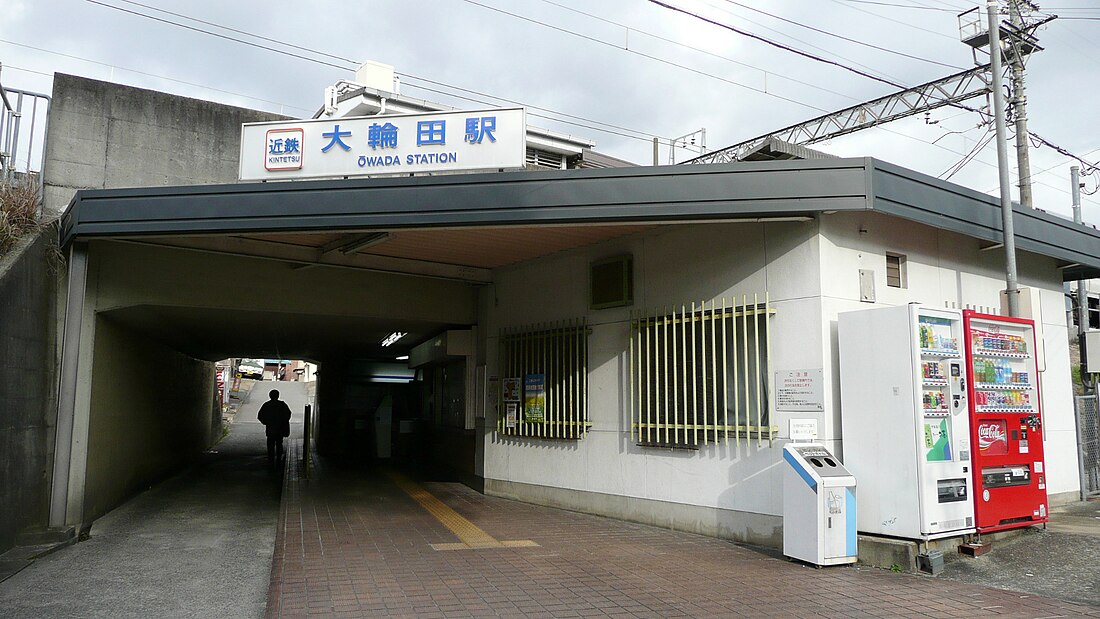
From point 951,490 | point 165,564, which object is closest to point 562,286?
point 951,490

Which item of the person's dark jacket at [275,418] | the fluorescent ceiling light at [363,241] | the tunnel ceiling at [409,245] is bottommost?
the person's dark jacket at [275,418]

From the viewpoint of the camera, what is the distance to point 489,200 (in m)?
7.17

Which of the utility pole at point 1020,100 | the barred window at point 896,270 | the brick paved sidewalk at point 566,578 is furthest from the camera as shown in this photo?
the utility pole at point 1020,100

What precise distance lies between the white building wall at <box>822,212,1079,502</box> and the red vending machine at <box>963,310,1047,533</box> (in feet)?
3.28

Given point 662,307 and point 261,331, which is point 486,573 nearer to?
point 662,307

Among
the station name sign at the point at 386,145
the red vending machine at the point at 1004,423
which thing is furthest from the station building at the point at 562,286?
the red vending machine at the point at 1004,423

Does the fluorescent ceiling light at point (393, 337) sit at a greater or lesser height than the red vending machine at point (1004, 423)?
greater

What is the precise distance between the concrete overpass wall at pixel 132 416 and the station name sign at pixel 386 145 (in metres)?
2.83

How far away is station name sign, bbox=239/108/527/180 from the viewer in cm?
809

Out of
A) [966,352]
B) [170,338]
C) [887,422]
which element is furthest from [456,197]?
[170,338]

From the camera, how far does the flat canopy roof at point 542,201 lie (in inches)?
269

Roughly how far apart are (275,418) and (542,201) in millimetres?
10294

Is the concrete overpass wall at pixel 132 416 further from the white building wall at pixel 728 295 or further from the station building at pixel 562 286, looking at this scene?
the white building wall at pixel 728 295

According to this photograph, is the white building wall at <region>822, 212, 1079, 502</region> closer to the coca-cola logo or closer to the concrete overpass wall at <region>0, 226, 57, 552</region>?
the coca-cola logo
